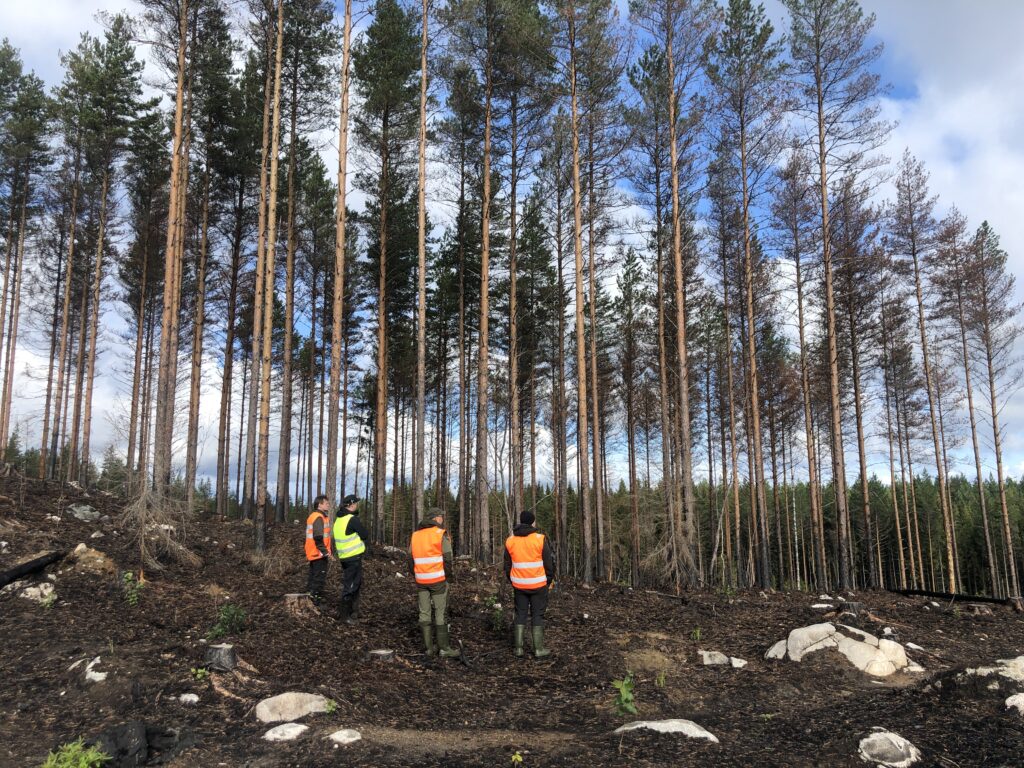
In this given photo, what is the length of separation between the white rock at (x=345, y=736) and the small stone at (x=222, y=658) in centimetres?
183

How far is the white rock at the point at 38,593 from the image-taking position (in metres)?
7.67

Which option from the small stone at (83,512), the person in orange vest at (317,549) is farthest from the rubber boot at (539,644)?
the small stone at (83,512)

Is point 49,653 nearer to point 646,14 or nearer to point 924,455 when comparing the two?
point 646,14

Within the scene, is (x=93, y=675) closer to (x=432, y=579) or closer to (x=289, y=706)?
(x=289, y=706)

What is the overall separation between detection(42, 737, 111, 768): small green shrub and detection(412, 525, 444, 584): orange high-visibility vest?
3701 mm

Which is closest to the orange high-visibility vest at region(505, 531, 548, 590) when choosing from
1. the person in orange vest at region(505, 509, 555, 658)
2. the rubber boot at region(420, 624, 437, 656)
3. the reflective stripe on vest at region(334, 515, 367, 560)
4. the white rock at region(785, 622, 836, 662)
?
the person in orange vest at region(505, 509, 555, 658)

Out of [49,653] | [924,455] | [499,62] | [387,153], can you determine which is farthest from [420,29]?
[924,455]

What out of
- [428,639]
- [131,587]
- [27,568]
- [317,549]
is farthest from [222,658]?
[27,568]

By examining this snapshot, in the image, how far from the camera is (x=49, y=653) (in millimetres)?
6230

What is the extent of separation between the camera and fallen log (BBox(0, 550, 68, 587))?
307 inches

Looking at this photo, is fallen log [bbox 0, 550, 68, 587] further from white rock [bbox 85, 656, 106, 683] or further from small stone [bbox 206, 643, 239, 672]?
small stone [bbox 206, 643, 239, 672]

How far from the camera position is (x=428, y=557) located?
7559mm

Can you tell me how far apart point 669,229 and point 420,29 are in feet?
27.5

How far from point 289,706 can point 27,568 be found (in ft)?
17.4
